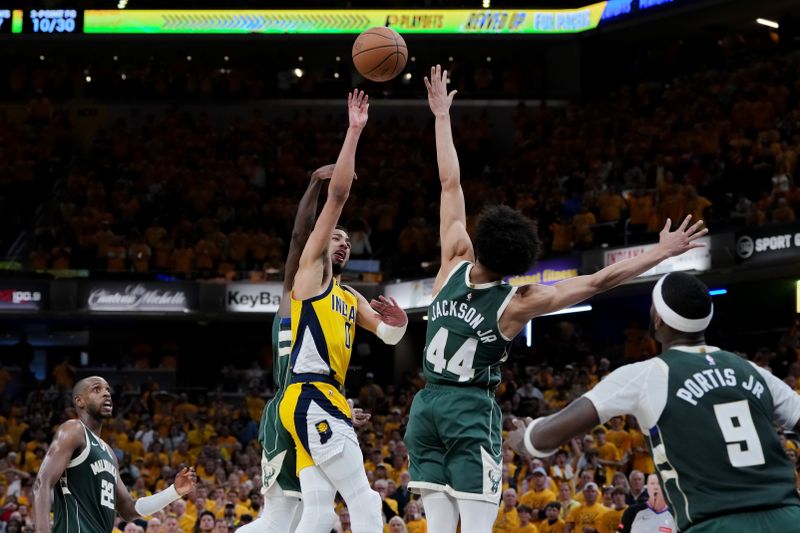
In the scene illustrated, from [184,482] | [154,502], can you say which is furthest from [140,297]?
[184,482]

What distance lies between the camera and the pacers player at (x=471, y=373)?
6.16 metres

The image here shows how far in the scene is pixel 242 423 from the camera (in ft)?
72.3

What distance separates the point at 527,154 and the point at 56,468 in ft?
72.1

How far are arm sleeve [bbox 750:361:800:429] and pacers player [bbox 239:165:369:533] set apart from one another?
11.5ft

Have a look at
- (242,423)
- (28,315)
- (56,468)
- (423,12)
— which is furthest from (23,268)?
(56,468)

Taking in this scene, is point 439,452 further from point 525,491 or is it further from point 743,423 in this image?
point 525,491

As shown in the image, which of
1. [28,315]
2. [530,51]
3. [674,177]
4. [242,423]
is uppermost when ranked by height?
[530,51]

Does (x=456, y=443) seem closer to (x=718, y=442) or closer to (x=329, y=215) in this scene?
(x=329, y=215)

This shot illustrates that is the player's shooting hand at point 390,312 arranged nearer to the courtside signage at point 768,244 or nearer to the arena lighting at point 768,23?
the courtside signage at point 768,244

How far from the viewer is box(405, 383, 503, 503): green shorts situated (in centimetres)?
619

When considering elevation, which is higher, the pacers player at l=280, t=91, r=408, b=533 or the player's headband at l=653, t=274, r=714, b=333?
the player's headband at l=653, t=274, r=714, b=333

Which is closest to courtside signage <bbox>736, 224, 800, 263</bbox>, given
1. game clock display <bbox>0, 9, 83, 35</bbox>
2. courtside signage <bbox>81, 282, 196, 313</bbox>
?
courtside signage <bbox>81, 282, 196, 313</bbox>

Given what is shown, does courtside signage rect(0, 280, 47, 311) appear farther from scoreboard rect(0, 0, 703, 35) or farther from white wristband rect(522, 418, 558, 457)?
white wristband rect(522, 418, 558, 457)

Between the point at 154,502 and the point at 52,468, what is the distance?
0.94m
